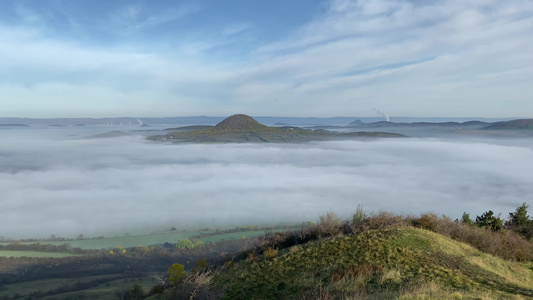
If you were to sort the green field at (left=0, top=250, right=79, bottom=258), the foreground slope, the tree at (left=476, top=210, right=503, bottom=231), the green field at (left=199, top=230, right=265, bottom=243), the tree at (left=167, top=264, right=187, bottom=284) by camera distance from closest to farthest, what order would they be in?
the foreground slope
the tree at (left=167, top=264, right=187, bottom=284)
the tree at (left=476, top=210, right=503, bottom=231)
the green field at (left=0, top=250, right=79, bottom=258)
the green field at (left=199, top=230, right=265, bottom=243)

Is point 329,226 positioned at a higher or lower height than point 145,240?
higher

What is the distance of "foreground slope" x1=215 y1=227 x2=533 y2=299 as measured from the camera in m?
11.9

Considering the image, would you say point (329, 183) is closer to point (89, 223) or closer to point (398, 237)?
point (89, 223)

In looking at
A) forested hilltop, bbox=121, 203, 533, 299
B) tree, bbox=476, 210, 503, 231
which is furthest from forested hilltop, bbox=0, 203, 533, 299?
tree, bbox=476, 210, 503, 231

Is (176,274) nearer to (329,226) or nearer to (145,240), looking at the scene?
(329,226)

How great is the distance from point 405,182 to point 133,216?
144 metres

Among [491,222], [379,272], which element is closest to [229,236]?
[491,222]

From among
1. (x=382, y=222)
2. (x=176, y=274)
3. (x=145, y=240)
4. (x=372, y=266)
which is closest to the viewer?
(x=372, y=266)

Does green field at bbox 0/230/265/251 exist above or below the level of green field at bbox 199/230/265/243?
below

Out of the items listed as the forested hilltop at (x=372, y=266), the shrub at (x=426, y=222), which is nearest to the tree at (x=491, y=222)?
the forested hilltop at (x=372, y=266)

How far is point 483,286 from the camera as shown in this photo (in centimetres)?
1226

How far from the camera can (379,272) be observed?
13883 millimetres

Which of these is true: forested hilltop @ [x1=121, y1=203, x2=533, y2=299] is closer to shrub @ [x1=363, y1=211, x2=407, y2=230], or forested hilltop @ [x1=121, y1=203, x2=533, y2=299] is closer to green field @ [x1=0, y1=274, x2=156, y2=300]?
shrub @ [x1=363, y1=211, x2=407, y2=230]

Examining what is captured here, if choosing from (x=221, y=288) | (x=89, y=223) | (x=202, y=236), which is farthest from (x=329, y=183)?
Answer: (x=221, y=288)
